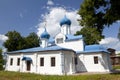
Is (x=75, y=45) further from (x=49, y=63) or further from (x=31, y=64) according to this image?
(x=31, y=64)

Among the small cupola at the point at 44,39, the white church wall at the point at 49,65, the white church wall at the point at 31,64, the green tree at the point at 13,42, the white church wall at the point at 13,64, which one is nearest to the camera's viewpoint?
the white church wall at the point at 49,65

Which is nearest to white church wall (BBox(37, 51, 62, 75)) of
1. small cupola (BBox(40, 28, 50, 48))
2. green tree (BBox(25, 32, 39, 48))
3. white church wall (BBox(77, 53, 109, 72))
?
small cupola (BBox(40, 28, 50, 48))

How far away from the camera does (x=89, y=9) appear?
2172 cm

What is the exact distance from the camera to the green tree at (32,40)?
2099 inches

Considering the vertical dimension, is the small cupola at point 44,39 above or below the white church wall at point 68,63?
above

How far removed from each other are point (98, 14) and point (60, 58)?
30.0ft

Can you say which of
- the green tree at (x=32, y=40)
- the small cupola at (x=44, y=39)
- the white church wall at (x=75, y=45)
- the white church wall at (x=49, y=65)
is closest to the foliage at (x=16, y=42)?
the green tree at (x=32, y=40)

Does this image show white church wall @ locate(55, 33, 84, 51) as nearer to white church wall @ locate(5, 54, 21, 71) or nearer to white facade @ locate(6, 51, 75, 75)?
white facade @ locate(6, 51, 75, 75)

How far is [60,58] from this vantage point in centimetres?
2548

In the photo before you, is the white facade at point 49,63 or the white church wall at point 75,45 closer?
the white facade at point 49,63

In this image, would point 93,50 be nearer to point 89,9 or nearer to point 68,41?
point 68,41

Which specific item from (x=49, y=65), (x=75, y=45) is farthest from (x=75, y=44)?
(x=49, y=65)

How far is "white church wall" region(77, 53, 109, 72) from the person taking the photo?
30.1m

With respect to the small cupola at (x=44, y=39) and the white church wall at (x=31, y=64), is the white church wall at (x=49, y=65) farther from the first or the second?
the small cupola at (x=44, y=39)
